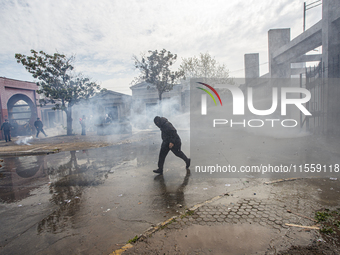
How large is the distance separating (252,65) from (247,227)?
1818 centimetres

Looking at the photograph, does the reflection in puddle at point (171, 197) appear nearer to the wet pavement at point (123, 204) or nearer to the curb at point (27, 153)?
the wet pavement at point (123, 204)

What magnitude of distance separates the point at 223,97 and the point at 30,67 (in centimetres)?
1913

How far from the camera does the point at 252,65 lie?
18.1 meters

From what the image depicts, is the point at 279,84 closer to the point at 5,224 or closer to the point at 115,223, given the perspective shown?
the point at 115,223

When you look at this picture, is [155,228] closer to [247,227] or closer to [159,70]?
[247,227]

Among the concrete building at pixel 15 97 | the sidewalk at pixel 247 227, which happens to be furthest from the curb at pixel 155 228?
the concrete building at pixel 15 97

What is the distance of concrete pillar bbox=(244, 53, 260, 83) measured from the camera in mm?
17938

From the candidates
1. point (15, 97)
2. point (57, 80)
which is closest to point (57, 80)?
point (57, 80)

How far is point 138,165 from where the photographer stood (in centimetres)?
602

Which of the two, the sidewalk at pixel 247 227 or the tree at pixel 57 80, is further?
the tree at pixel 57 80

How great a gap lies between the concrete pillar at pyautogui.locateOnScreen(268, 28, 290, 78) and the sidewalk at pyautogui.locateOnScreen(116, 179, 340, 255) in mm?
11680

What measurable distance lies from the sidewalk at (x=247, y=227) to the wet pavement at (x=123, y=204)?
0.02 metres

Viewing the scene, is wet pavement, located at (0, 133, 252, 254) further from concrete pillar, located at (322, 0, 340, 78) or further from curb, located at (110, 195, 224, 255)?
concrete pillar, located at (322, 0, 340, 78)

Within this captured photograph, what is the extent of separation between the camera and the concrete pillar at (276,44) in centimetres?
1341
